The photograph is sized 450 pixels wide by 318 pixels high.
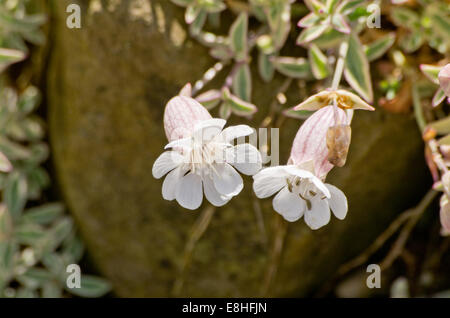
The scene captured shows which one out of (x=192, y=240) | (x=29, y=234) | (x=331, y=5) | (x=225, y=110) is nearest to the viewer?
(x=331, y=5)

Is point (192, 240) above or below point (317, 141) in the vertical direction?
below

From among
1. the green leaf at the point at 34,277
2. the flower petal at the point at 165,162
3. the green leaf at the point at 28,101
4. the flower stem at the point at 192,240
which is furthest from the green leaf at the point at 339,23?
the green leaf at the point at 34,277

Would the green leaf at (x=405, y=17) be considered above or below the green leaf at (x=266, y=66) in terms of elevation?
above

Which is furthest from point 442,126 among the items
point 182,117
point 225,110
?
point 182,117

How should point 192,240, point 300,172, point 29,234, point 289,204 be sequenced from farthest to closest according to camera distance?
point 29,234, point 192,240, point 289,204, point 300,172

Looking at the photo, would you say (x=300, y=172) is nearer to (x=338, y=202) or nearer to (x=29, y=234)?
(x=338, y=202)

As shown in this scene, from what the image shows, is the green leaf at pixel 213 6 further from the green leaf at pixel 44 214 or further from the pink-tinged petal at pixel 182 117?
the green leaf at pixel 44 214
